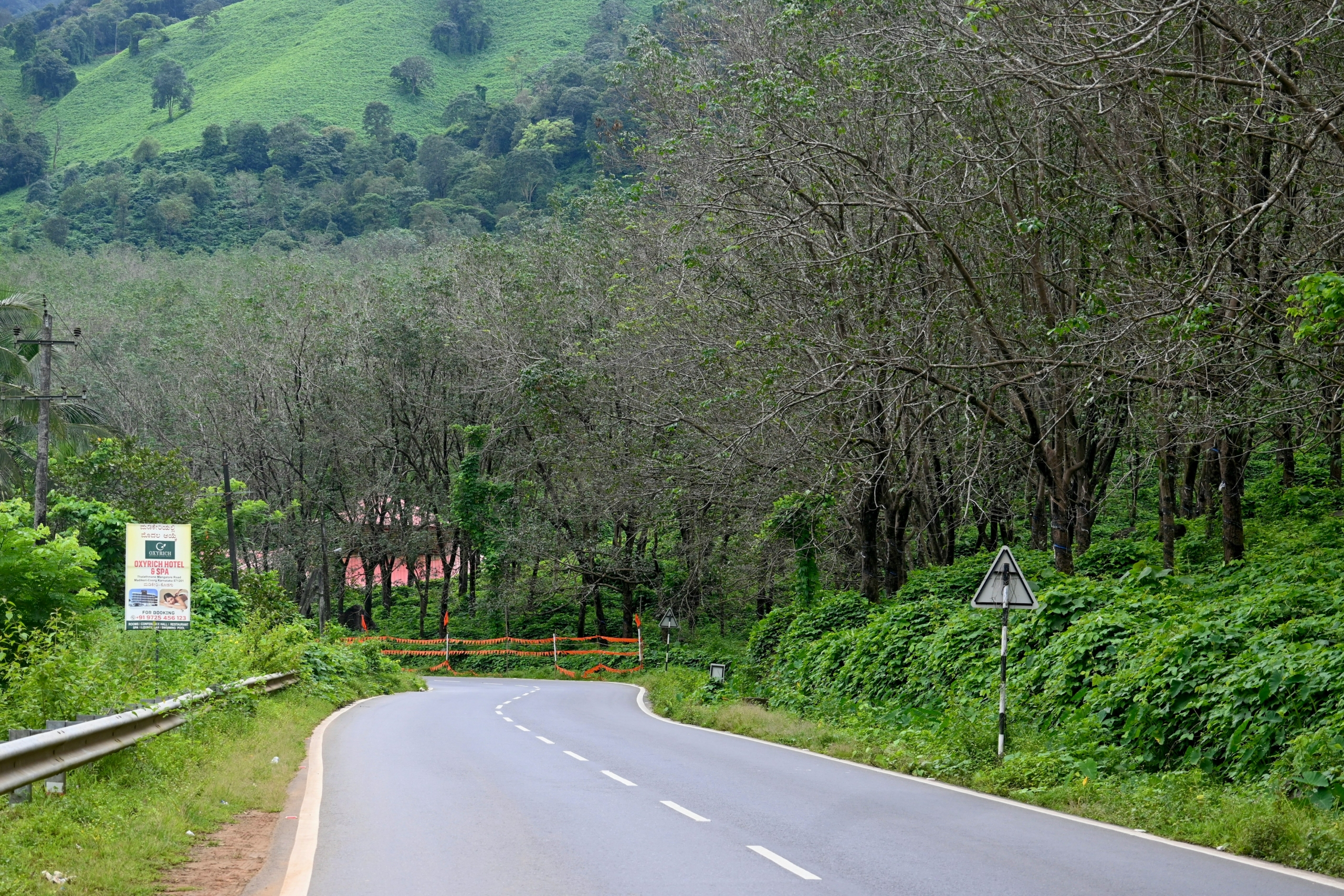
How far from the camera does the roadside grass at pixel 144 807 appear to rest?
721 cm

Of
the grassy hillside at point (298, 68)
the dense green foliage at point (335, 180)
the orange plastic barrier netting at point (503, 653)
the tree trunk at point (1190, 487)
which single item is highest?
the grassy hillside at point (298, 68)

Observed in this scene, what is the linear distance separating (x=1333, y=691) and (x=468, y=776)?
8967 millimetres

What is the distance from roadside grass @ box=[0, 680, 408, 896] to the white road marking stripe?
3.66m

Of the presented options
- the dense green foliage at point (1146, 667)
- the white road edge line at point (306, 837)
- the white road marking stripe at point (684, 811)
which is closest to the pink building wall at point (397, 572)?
the dense green foliage at point (1146, 667)

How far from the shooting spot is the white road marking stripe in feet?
34.2

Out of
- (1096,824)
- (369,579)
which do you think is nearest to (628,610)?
(369,579)

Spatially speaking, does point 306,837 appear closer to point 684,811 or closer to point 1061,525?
point 684,811

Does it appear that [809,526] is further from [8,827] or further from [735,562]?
[8,827]

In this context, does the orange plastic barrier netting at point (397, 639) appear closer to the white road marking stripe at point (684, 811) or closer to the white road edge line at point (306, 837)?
the white road edge line at point (306, 837)

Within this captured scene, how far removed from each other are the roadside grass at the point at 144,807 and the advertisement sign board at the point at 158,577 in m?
2.54

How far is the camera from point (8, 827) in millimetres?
7480

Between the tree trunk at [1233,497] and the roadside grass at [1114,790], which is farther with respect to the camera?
the tree trunk at [1233,497]

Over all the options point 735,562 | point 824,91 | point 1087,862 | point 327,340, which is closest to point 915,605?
point 824,91

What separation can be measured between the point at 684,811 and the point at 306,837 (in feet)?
10.9
